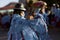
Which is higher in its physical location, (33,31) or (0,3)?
(33,31)

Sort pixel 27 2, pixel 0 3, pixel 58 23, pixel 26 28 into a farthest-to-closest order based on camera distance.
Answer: pixel 27 2 → pixel 0 3 → pixel 58 23 → pixel 26 28

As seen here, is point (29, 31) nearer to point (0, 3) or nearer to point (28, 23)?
point (28, 23)

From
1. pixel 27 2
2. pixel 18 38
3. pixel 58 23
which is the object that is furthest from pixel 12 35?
pixel 27 2

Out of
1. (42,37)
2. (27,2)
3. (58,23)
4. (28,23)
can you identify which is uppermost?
(28,23)

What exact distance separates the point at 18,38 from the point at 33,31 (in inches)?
13.1

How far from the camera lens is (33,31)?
5.34 m

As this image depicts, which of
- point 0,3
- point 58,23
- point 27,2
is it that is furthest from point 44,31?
point 27,2

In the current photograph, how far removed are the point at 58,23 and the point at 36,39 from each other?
11.1 m

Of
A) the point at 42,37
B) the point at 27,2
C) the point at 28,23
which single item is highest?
the point at 28,23

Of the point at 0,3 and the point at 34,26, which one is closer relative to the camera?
the point at 34,26

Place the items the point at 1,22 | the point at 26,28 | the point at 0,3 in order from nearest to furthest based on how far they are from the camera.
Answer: the point at 26,28, the point at 1,22, the point at 0,3

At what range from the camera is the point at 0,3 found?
2573 cm

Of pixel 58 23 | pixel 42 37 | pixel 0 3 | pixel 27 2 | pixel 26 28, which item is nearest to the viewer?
pixel 26 28

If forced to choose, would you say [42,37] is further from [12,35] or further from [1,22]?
[1,22]
